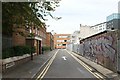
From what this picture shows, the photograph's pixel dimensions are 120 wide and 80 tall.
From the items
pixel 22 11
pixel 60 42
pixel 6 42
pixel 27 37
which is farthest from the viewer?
pixel 60 42

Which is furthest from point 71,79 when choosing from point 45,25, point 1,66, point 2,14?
point 45,25

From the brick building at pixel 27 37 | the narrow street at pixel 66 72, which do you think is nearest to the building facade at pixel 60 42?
the brick building at pixel 27 37

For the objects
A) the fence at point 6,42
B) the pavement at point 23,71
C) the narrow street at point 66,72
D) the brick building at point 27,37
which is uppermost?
the brick building at point 27,37

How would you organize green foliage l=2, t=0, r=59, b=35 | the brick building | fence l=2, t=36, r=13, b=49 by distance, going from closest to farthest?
green foliage l=2, t=0, r=59, b=35 → fence l=2, t=36, r=13, b=49 → the brick building

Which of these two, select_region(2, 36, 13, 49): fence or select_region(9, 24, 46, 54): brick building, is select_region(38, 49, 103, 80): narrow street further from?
select_region(2, 36, 13, 49): fence

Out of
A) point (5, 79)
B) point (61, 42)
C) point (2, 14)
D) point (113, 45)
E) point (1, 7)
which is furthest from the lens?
point (61, 42)

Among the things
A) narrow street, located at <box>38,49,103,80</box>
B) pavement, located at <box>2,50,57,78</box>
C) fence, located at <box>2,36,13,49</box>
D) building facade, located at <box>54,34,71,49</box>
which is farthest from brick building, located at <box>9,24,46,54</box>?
building facade, located at <box>54,34,71,49</box>

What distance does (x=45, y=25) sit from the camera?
23.6 m

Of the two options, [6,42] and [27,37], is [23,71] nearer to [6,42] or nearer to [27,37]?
[6,42]

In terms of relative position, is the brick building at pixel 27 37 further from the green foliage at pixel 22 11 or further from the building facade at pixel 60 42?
the building facade at pixel 60 42

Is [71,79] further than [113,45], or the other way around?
[113,45]

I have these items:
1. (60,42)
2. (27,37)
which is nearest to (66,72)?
(27,37)

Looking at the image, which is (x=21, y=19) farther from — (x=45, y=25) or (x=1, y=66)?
(x=45, y=25)

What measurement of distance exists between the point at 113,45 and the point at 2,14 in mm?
8046
